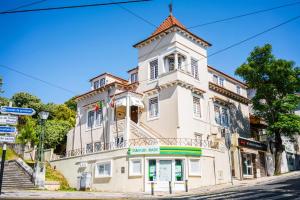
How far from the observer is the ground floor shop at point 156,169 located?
2197 centimetres

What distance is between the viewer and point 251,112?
41062mm

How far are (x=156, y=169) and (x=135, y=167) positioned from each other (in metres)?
1.72

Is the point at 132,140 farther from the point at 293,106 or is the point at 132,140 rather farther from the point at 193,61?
the point at 293,106

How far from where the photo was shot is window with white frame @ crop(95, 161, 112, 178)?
79.7 ft

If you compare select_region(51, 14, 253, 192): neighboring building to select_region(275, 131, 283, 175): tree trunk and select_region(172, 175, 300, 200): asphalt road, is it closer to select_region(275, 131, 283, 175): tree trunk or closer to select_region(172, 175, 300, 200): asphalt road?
select_region(275, 131, 283, 175): tree trunk

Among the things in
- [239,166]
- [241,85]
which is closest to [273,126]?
[239,166]

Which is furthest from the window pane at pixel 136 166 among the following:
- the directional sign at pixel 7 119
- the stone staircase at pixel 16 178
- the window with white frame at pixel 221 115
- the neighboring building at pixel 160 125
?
the directional sign at pixel 7 119

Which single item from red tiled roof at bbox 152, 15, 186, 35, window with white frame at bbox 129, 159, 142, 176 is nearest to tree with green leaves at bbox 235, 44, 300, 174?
red tiled roof at bbox 152, 15, 186, 35

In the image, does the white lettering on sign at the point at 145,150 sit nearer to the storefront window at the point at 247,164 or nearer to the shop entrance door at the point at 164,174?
the shop entrance door at the point at 164,174

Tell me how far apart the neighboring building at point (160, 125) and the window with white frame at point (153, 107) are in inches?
3.8

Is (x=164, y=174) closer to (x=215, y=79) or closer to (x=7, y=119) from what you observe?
(x=7, y=119)

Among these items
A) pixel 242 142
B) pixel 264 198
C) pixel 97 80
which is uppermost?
pixel 97 80

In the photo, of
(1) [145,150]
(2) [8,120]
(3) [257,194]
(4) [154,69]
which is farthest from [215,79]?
(2) [8,120]

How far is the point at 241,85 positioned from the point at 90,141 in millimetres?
21174
